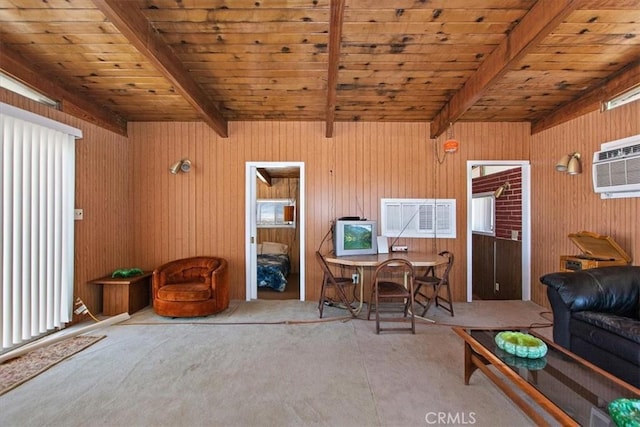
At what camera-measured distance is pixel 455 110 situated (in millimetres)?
3248

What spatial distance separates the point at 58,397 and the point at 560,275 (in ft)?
12.8

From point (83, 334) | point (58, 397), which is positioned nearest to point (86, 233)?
point (83, 334)

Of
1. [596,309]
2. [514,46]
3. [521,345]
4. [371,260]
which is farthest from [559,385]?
[514,46]

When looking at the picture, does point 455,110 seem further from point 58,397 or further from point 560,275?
point 58,397

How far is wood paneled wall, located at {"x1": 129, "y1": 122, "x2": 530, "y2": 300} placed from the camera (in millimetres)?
4035

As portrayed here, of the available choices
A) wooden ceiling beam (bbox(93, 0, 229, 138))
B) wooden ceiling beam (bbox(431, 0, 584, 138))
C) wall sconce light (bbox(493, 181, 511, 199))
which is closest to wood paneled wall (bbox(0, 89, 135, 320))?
wooden ceiling beam (bbox(93, 0, 229, 138))

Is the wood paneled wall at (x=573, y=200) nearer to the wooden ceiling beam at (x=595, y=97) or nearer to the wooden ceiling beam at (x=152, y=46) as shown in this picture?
the wooden ceiling beam at (x=595, y=97)

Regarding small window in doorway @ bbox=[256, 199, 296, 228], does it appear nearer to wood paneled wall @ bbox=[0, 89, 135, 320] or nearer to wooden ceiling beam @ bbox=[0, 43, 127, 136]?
wood paneled wall @ bbox=[0, 89, 135, 320]

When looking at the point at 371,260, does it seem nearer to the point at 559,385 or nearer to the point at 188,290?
the point at 559,385

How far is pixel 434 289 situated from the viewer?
11.6 feet

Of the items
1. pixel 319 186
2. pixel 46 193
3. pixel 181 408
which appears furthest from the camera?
pixel 319 186

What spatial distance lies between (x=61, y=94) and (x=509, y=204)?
5985mm

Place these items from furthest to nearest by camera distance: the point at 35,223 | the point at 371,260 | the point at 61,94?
1. the point at 371,260
2. the point at 61,94
3. the point at 35,223

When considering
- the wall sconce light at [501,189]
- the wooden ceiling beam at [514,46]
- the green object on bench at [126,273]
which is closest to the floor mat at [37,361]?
the green object on bench at [126,273]
